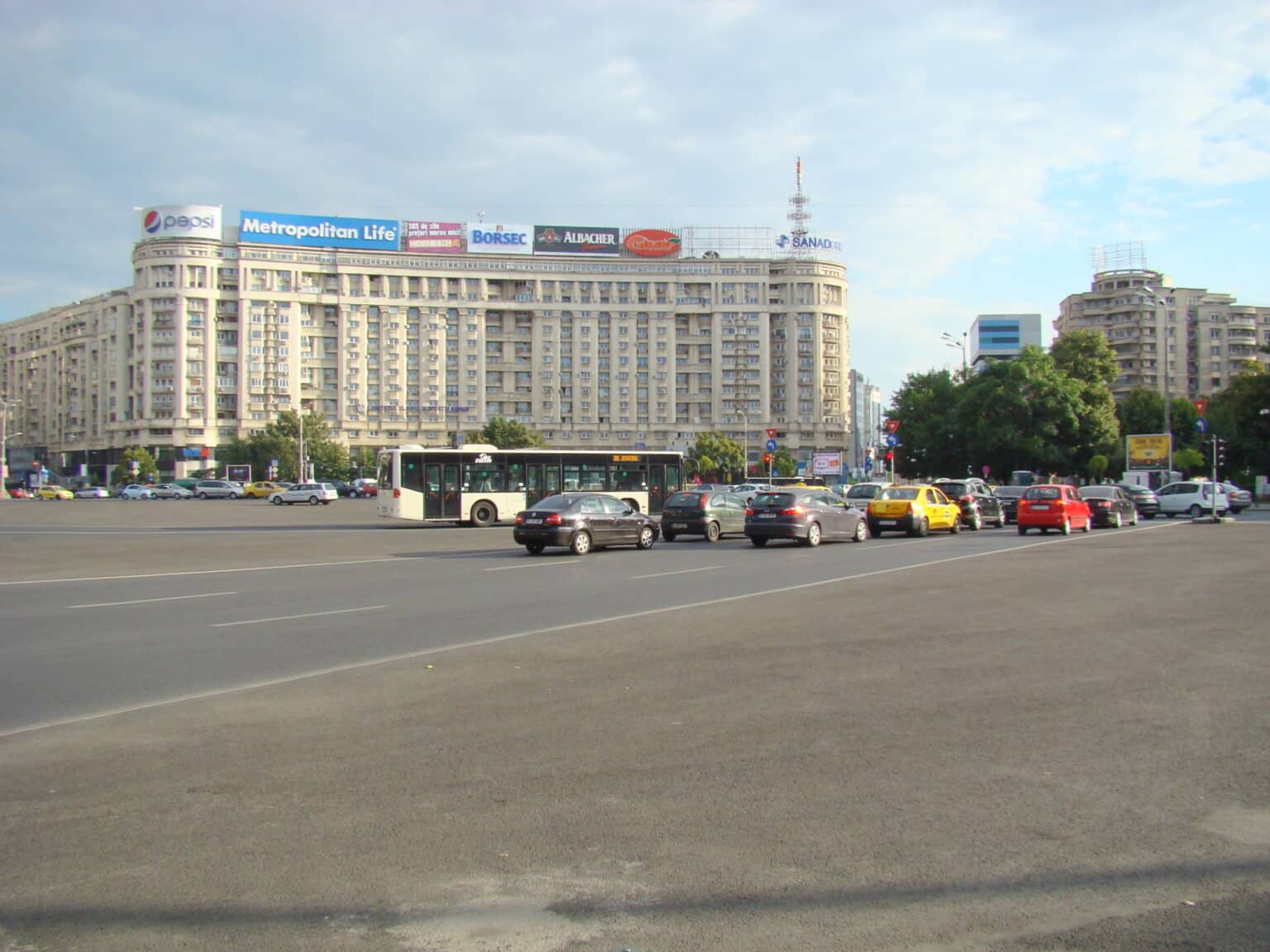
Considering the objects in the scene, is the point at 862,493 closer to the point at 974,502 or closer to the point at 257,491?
the point at 974,502

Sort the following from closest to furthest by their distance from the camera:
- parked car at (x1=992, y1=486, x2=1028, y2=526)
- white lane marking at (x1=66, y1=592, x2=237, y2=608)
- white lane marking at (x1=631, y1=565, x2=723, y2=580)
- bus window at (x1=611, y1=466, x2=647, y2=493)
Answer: white lane marking at (x1=66, y1=592, x2=237, y2=608)
white lane marking at (x1=631, y1=565, x2=723, y2=580)
bus window at (x1=611, y1=466, x2=647, y2=493)
parked car at (x1=992, y1=486, x2=1028, y2=526)

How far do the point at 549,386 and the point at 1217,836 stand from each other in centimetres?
12781

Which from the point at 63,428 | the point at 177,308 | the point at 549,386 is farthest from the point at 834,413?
the point at 63,428

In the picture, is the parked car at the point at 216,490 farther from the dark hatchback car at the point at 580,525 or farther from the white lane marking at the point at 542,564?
the white lane marking at the point at 542,564

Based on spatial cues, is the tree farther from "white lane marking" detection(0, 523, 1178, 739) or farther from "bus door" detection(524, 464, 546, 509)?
"white lane marking" detection(0, 523, 1178, 739)

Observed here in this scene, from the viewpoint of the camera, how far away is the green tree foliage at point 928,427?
76562 mm

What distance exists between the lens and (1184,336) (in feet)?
433

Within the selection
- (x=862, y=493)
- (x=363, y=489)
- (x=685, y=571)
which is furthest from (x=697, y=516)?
(x=363, y=489)

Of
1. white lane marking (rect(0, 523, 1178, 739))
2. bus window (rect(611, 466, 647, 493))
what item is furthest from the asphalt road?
bus window (rect(611, 466, 647, 493))

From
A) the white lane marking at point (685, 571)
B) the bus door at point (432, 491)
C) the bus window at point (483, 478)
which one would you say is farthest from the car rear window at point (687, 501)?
the bus door at point (432, 491)

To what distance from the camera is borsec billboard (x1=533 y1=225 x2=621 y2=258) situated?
125688 mm

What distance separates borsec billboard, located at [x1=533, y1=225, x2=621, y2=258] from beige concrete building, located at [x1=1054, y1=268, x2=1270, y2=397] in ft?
219

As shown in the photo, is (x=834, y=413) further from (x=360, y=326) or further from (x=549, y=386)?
(x=360, y=326)

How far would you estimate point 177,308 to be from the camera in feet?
392
